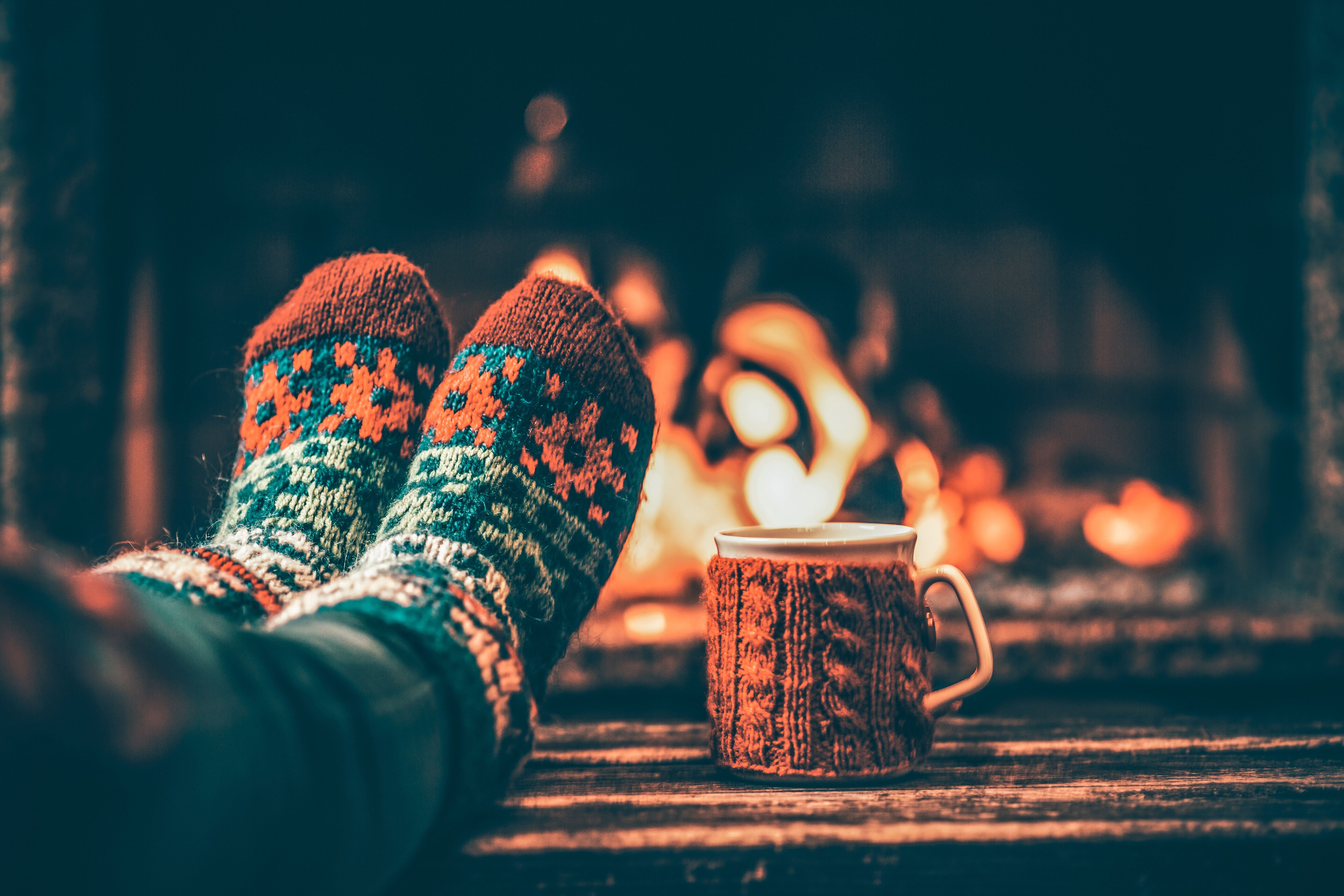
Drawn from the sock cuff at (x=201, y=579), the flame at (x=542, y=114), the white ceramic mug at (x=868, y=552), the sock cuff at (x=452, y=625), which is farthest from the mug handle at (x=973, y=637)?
the flame at (x=542, y=114)

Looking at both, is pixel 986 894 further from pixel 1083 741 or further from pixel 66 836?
pixel 66 836

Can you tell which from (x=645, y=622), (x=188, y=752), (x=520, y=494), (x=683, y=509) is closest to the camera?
(x=188, y=752)

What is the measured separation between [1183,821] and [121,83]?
122 cm

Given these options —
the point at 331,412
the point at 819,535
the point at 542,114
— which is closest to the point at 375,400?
the point at 331,412

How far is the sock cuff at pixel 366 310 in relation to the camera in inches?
26.0

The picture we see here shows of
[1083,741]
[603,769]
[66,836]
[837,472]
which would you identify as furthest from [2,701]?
[837,472]

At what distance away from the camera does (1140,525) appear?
108 cm

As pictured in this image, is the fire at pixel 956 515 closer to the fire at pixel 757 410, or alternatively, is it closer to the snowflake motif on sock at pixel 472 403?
the fire at pixel 757 410

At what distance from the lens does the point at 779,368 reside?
1075 millimetres

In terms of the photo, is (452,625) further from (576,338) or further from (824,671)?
(576,338)

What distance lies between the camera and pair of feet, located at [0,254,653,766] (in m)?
0.38

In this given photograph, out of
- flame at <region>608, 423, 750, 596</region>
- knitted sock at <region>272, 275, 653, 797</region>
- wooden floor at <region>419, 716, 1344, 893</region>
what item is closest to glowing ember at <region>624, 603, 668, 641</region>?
flame at <region>608, 423, 750, 596</region>

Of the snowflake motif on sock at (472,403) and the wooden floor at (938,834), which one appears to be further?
the snowflake motif on sock at (472,403)

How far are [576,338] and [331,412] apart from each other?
0.62ft
